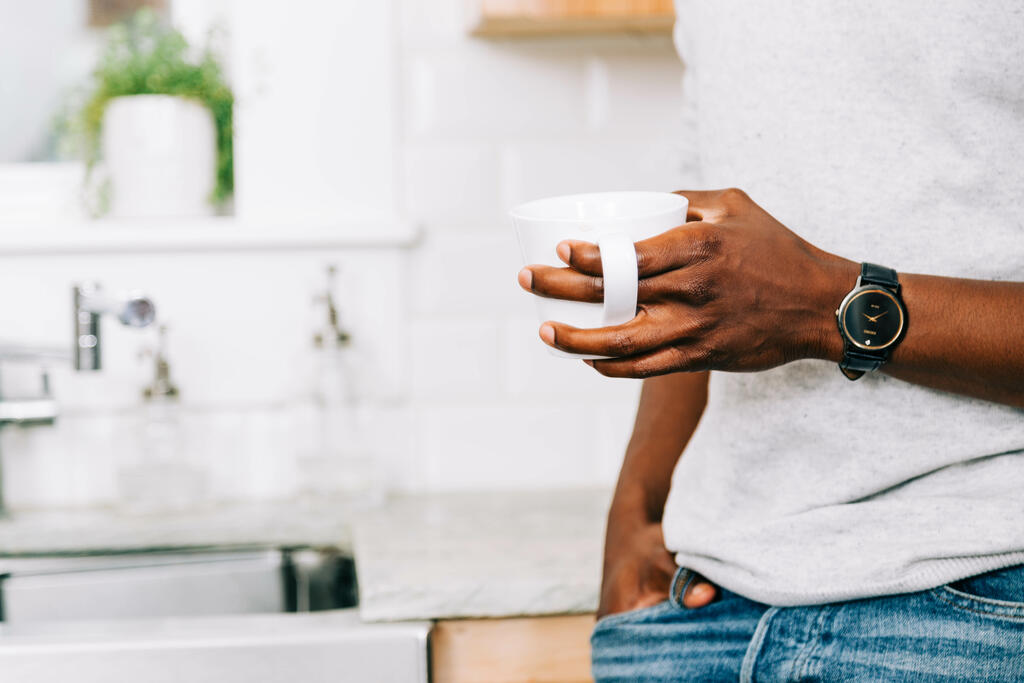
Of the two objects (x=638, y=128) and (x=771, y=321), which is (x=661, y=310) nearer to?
(x=771, y=321)

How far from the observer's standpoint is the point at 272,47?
1.19m

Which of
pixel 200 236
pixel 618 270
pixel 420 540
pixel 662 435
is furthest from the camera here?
pixel 200 236

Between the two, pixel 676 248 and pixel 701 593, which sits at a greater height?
pixel 676 248

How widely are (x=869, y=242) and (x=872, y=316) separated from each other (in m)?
0.10

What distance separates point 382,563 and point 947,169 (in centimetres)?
58

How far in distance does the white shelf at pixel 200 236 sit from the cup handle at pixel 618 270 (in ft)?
2.41

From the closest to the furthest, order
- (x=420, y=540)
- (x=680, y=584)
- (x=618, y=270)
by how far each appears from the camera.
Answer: (x=618, y=270), (x=680, y=584), (x=420, y=540)

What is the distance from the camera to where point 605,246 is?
0.48 meters

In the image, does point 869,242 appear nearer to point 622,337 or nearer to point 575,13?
point 622,337

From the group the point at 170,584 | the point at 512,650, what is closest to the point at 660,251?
the point at 512,650

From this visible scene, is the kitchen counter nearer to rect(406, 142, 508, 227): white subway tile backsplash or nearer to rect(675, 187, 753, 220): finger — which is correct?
rect(406, 142, 508, 227): white subway tile backsplash

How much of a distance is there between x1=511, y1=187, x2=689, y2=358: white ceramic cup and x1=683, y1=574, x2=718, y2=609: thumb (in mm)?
242

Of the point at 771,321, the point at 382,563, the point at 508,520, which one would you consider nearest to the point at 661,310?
the point at 771,321

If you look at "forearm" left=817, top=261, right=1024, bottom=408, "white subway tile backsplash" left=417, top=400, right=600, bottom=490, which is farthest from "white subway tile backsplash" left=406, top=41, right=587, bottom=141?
"forearm" left=817, top=261, right=1024, bottom=408
